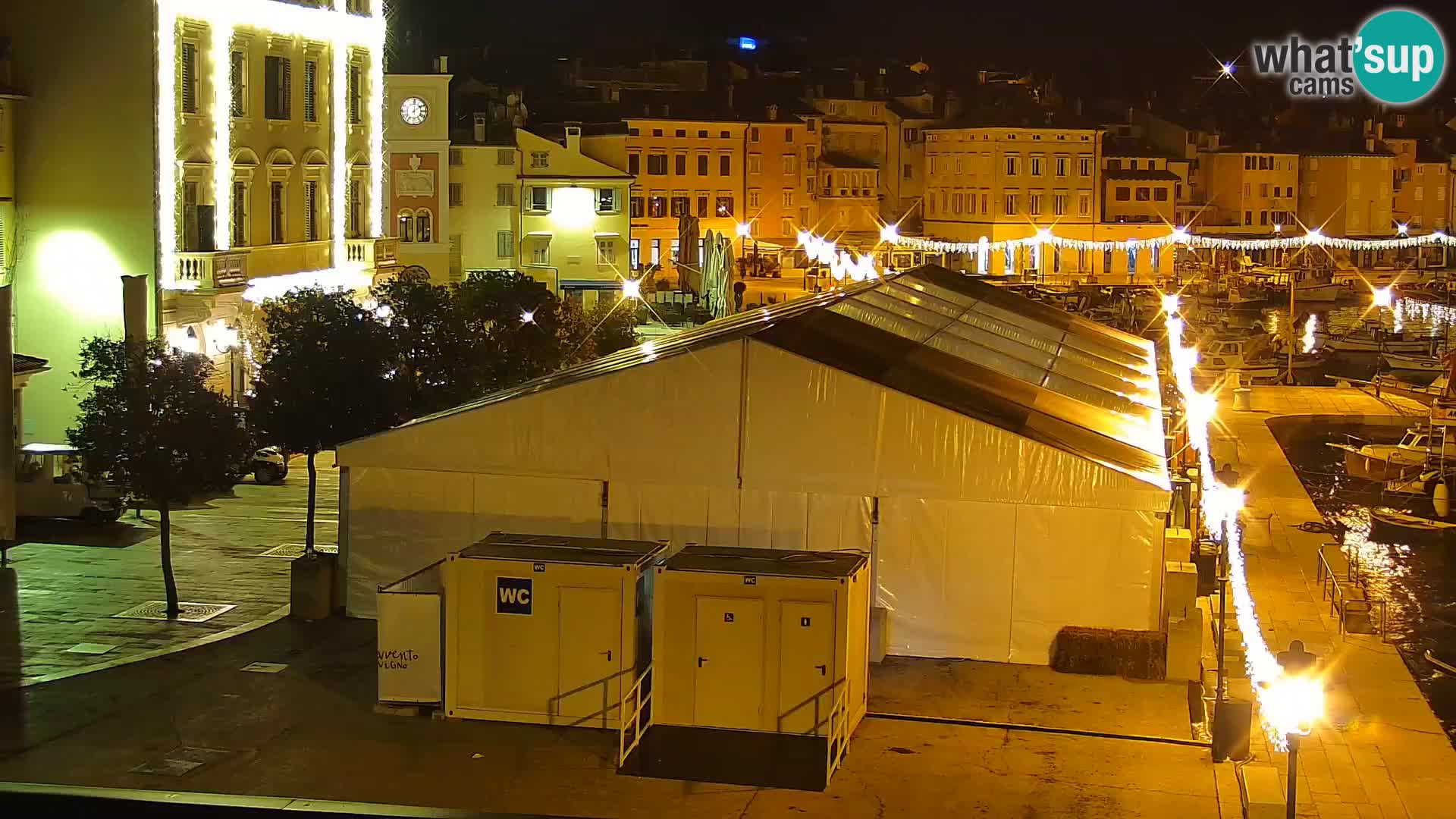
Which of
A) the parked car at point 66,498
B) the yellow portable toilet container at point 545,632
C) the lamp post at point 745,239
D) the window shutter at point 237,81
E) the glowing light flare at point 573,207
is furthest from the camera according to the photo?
the lamp post at point 745,239

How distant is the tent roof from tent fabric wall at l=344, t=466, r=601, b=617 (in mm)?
786

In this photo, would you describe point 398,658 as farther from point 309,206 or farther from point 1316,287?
point 1316,287

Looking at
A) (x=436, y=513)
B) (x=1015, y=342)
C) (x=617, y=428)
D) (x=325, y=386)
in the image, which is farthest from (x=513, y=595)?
(x=1015, y=342)

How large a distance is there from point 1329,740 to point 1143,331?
4612cm

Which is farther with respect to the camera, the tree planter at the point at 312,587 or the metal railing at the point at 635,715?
the tree planter at the point at 312,587

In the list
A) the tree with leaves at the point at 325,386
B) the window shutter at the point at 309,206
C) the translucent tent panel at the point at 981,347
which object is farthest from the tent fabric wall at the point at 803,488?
the window shutter at the point at 309,206

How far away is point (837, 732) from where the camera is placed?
48.1ft

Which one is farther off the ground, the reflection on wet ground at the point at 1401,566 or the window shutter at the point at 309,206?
the window shutter at the point at 309,206

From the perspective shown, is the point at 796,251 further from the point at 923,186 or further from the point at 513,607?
the point at 513,607

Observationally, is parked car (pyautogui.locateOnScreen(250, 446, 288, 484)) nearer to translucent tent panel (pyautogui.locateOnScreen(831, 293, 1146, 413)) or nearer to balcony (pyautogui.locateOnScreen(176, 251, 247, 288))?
balcony (pyautogui.locateOnScreen(176, 251, 247, 288))

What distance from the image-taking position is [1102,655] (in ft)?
58.2

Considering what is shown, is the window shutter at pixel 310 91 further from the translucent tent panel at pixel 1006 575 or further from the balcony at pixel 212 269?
the translucent tent panel at pixel 1006 575

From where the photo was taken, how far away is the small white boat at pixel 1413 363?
5666 cm

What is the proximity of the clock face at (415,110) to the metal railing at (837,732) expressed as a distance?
5013 cm
